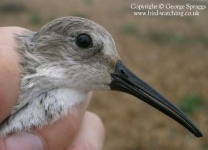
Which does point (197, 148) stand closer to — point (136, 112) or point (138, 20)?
point (136, 112)

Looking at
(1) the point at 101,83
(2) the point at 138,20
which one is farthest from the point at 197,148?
(2) the point at 138,20

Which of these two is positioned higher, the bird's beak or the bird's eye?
the bird's eye

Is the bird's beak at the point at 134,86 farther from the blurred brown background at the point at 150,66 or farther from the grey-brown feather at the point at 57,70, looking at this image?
the blurred brown background at the point at 150,66

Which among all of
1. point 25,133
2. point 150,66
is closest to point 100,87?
point 25,133

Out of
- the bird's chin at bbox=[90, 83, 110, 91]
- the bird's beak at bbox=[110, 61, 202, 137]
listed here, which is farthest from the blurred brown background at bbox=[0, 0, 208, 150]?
the bird's chin at bbox=[90, 83, 110, 91]

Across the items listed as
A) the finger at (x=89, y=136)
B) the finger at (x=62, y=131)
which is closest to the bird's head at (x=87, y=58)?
the finger at (x=62, y=131)

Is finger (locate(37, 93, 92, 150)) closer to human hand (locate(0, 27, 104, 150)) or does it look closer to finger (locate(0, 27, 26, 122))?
human hand (locate(0, 27, 104, 150))
